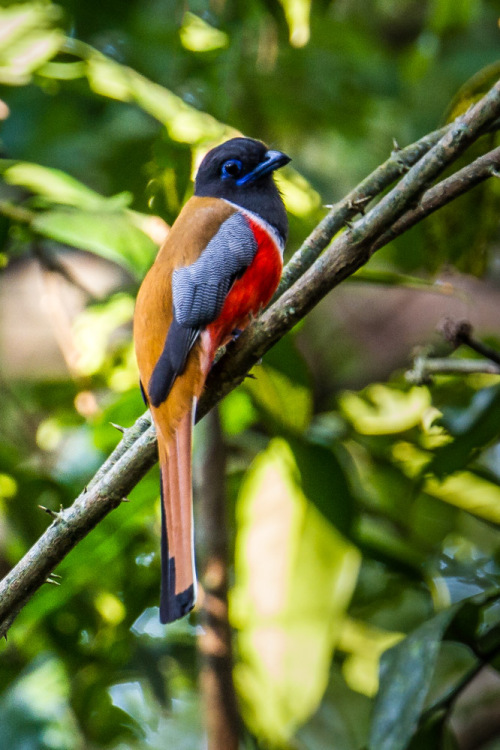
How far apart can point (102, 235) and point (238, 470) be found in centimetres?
88

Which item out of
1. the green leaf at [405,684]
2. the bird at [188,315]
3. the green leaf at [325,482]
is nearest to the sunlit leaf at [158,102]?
the bird at [188,315]

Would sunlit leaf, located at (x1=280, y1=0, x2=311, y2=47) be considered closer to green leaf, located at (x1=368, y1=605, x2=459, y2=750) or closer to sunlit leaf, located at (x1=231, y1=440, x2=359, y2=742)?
sunlit leaf, located at (x1=231, y1=440, x2=359, y2=742)

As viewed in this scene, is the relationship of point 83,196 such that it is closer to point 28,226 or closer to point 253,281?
point 28,226

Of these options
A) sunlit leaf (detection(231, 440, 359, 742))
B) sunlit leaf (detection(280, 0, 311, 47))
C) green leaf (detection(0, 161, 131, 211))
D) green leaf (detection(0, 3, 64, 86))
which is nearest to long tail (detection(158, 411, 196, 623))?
sunlit leaf (detection(231, 440, 359, 742))

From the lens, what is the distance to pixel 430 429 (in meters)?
1.92

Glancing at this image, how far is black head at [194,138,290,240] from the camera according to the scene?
1.79 metres

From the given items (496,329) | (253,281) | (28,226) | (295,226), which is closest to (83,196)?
(28,226)

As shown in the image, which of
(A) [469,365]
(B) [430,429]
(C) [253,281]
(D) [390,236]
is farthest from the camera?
(B) [430,429]

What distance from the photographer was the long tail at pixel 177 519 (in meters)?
1.28

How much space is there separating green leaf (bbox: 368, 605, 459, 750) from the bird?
63cm

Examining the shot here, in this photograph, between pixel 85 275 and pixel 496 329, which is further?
pixel 85 275

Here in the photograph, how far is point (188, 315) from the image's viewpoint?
144 centimetres

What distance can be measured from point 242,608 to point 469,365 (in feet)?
3.31

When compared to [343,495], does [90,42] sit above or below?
above
